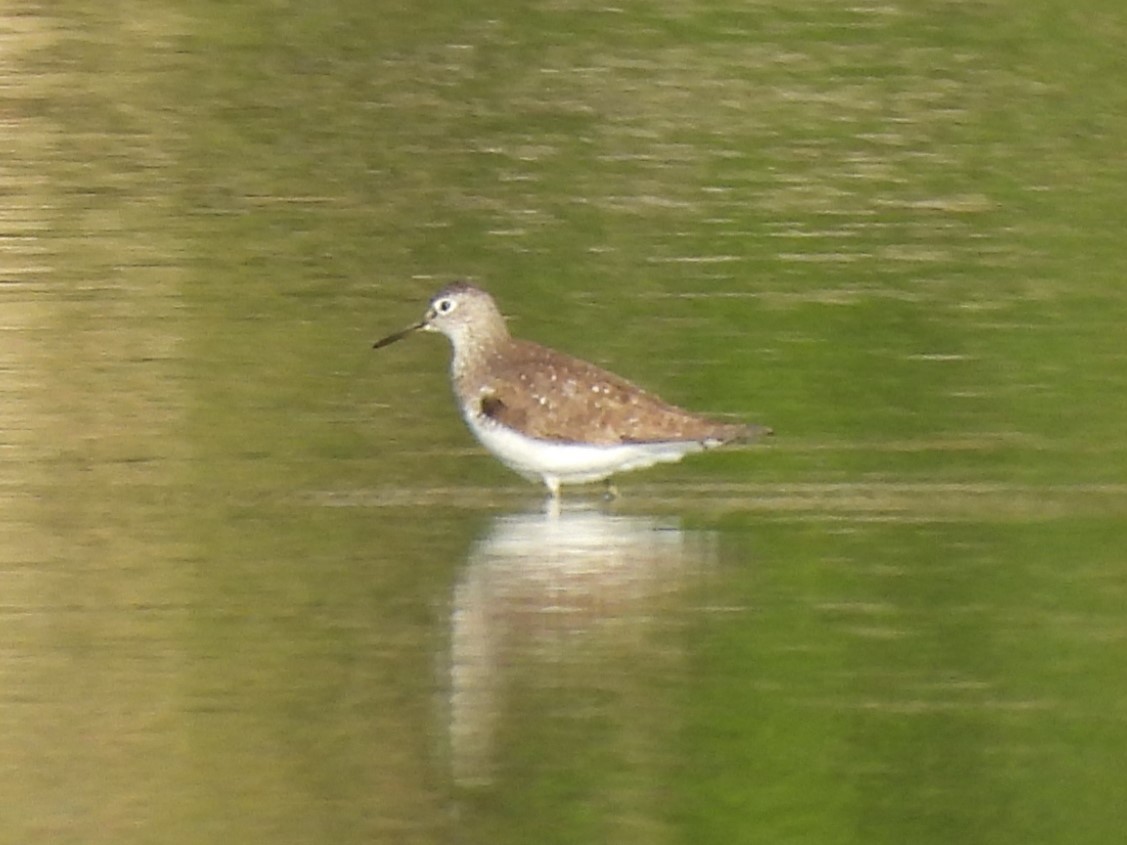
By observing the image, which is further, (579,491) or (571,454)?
(579,491)

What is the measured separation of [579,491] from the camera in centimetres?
1275

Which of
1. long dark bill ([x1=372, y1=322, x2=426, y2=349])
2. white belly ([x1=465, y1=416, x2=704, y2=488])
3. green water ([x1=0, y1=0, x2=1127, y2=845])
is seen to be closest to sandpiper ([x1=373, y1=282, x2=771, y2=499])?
white belly ([x1=465, y1=416, x2=704, y2=488])

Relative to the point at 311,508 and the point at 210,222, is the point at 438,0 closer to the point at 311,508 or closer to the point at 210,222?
the point at 210,222

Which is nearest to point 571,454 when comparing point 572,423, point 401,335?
point 572,423

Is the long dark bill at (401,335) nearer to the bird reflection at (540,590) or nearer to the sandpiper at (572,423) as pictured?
the sandpiper at (572,423)

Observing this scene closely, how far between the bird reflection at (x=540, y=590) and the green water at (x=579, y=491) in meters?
0.03

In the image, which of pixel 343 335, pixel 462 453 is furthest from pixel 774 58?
pixel 462 453

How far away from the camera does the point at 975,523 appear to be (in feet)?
37.3

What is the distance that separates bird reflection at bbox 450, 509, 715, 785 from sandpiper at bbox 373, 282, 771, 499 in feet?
0.79

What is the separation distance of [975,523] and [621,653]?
2.15 meters

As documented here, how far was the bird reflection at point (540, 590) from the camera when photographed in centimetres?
930

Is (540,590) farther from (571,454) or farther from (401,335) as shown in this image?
(401,335)

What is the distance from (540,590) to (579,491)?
2235 millimetres

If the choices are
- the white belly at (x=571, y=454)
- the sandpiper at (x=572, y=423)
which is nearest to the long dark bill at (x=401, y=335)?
the sandpiper at (x=572, y=423)
